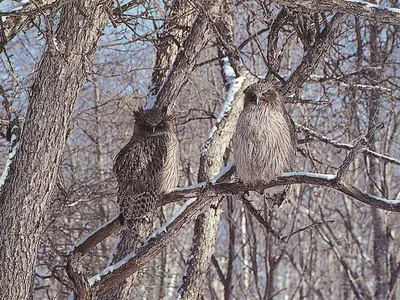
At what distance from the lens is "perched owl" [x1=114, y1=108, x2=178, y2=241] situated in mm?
5027

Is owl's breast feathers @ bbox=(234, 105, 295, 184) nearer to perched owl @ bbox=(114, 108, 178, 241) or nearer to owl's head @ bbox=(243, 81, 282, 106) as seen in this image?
owl's head @ bbox=(243, 81, 282, 106)

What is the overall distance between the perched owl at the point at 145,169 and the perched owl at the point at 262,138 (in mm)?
778

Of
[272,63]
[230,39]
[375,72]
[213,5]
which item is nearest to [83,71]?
[272,63]

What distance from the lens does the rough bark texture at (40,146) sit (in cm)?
Result: 398

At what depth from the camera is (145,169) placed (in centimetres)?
513

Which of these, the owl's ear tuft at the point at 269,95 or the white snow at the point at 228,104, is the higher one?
the white snow at the point at 228,104

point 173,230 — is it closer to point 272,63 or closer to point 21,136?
point 21,136

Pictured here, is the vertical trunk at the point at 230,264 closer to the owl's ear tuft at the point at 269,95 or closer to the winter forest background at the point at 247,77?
the winter forest background at the point at 247,77

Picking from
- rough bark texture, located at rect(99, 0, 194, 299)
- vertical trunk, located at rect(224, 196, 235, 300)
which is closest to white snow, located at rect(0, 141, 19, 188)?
rough bark texture, located at rect(99, 0, 194, 299)

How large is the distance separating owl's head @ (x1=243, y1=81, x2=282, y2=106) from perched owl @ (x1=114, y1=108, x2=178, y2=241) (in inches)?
37.4

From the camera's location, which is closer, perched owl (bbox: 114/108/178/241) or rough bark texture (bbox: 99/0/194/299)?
perched owl (bbox: 114/108/178/241)

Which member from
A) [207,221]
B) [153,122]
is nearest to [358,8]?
[153,122]

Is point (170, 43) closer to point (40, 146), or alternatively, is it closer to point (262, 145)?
point (262, 145)

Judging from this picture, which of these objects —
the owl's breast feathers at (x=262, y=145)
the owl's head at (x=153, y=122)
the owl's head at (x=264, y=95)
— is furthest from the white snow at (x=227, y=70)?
the owl's breast feathers at (x=262, y=145)
